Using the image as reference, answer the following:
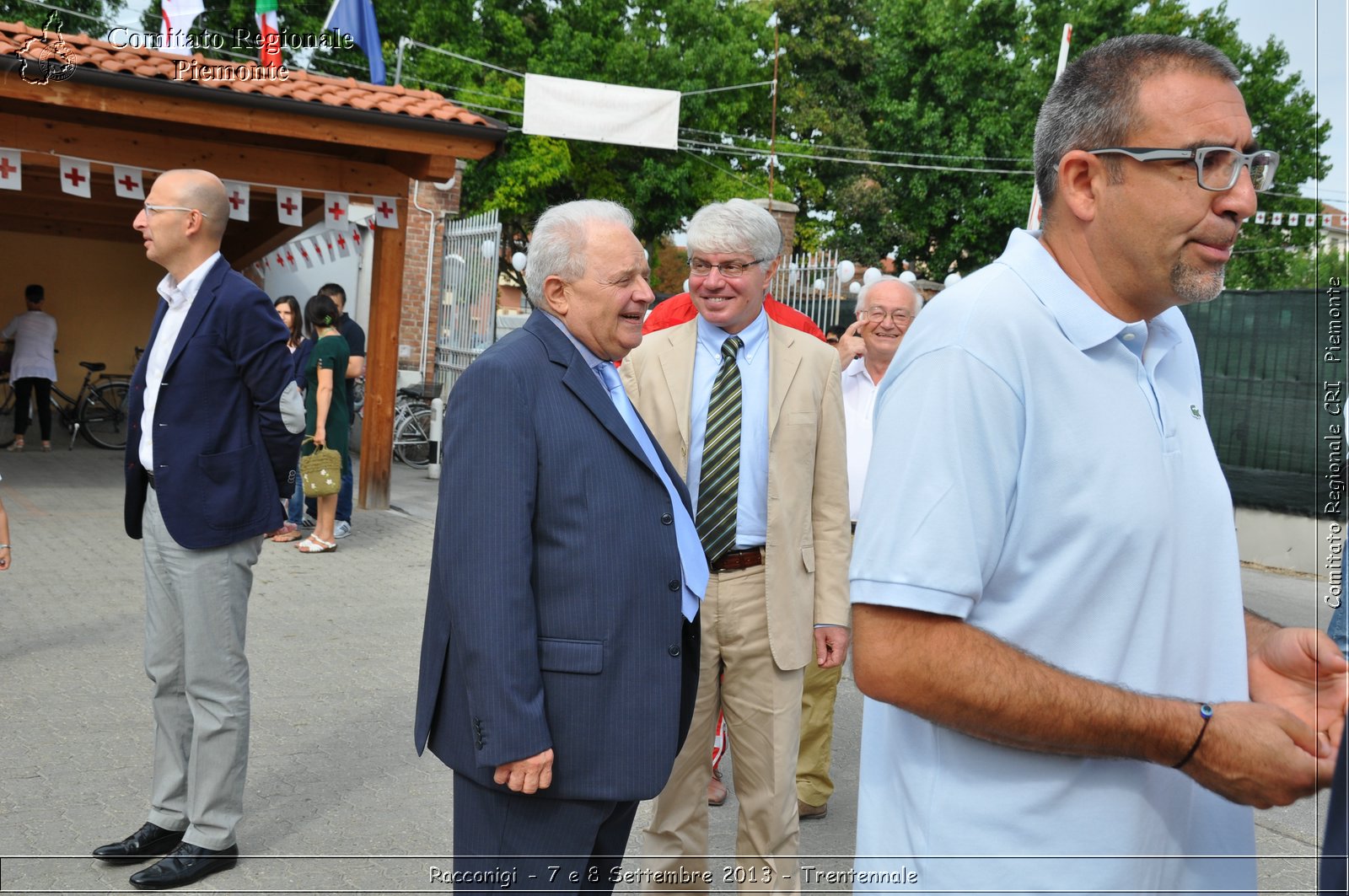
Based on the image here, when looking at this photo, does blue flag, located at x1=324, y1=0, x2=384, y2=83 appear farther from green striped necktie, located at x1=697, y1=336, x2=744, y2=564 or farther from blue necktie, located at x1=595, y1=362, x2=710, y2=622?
blue necktie, located at x1=595, y1=362, x2=710, y2=622

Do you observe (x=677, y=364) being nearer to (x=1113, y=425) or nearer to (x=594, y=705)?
(x=594, y=705)

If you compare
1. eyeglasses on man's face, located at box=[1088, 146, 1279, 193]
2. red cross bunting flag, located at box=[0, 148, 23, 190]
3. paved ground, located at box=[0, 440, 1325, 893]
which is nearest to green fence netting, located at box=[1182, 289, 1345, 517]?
paved ground, located at box=[0, 440, 1325, 893]

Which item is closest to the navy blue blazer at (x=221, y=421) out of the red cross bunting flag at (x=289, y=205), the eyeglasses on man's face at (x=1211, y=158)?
the eyeglasses on man's face at (x=1211, y=158)

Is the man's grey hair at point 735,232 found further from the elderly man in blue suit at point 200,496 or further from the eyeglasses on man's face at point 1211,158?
the eyeglasses on man's face at point 1211,158

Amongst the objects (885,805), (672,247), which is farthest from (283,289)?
(885,805)

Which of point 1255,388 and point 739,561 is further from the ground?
point 1255,388

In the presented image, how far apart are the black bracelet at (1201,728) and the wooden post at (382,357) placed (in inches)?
428

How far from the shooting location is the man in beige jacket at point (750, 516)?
3424 mm

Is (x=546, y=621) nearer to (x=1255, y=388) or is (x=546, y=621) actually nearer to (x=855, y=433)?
(x=855, y=433)

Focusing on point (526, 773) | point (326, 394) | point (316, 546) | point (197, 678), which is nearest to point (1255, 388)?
point (326, 394)

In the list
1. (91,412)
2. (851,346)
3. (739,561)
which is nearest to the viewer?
(739,561)

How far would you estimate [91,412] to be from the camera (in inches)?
675

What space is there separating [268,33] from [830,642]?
37.1ft

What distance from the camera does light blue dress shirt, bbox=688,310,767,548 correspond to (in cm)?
349
